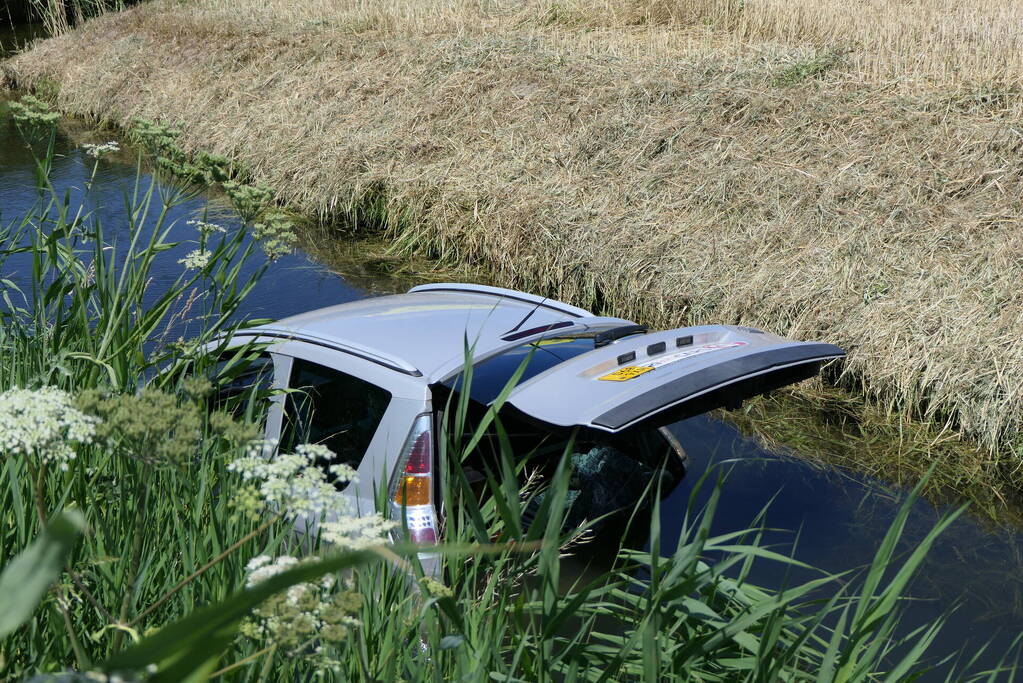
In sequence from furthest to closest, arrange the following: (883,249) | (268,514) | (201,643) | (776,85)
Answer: (776,85) < (883,249) < (268,514) < (201,643)

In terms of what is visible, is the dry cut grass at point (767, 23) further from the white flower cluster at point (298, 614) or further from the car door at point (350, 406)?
the white flower cluster at point (298, 614)

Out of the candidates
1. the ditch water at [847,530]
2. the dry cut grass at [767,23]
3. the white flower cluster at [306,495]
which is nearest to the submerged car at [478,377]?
the ditch water at [847,530]

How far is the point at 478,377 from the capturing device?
3836 mm

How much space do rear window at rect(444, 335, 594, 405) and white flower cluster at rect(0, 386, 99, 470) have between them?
1.93 meters

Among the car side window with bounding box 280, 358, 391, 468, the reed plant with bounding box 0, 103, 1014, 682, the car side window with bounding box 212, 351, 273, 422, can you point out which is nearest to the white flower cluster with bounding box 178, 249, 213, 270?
the reed plant with bounding box 0, 103, 1014, 682

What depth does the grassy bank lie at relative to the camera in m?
6.92

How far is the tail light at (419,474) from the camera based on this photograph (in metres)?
3.46

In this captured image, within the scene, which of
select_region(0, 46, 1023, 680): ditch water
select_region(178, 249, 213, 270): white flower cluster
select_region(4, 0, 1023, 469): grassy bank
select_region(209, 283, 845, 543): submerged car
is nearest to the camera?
select_region(209, 283, 845, 543): submerged car

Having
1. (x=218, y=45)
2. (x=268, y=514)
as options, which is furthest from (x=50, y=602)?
(x=218, y=45)

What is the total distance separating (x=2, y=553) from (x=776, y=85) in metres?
9.87

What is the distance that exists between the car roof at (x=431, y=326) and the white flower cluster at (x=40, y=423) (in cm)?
193

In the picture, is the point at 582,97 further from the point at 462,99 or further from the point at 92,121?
the point at 92,121

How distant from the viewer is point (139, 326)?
3.54 meters

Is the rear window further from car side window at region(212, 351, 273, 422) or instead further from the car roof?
car side window at region(212, 351, 273, 422)
